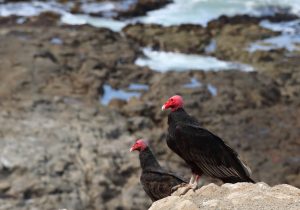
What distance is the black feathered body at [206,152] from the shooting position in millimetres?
7820

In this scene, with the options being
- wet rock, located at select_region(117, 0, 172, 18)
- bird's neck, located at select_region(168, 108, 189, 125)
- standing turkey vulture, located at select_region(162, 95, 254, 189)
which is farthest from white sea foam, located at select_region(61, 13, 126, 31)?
standing turkey vulture, located at select_region(162, 95, 254, 189)

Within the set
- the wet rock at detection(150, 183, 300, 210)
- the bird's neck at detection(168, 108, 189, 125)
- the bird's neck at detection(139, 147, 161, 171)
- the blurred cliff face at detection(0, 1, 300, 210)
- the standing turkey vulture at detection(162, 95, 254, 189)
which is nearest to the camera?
the wet rock at detection(150, 183, 300, 210)

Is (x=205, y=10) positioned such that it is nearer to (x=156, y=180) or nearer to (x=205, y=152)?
(x=156, y=180)

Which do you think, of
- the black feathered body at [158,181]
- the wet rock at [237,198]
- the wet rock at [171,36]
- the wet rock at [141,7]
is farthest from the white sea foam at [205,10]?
the wet rock at [237,198]

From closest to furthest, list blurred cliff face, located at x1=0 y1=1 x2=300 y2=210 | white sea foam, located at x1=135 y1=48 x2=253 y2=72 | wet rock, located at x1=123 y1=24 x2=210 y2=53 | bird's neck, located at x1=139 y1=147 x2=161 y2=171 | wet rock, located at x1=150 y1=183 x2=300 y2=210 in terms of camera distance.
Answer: wet rock, located at x1=150 y1=183 x2=300 y2=210, bird's neck, located at x1=139 y1=147 x2=161 y2=171, blurred cliff face, located at x1=0 y1=1 x2=300 y2=210, white sea foam, located at x1=135 y1=48 x2=253 y2=72, wet rock, located at x1=123 y1=24 x2=210 y2=53

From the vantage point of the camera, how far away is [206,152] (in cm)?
788

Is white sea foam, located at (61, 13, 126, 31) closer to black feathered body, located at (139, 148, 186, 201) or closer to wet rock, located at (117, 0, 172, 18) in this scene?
wet rock, located at (117, 0, 172, 18)

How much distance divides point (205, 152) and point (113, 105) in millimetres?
13447

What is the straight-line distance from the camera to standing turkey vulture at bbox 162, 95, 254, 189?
7.82 metres

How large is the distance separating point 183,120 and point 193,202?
138cm

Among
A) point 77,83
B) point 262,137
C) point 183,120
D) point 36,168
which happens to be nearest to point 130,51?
point 77,83

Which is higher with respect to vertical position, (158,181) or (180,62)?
(158,181)

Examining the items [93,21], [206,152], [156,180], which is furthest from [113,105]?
[206,152]

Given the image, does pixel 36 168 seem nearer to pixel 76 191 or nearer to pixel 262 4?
pixel 76 191
